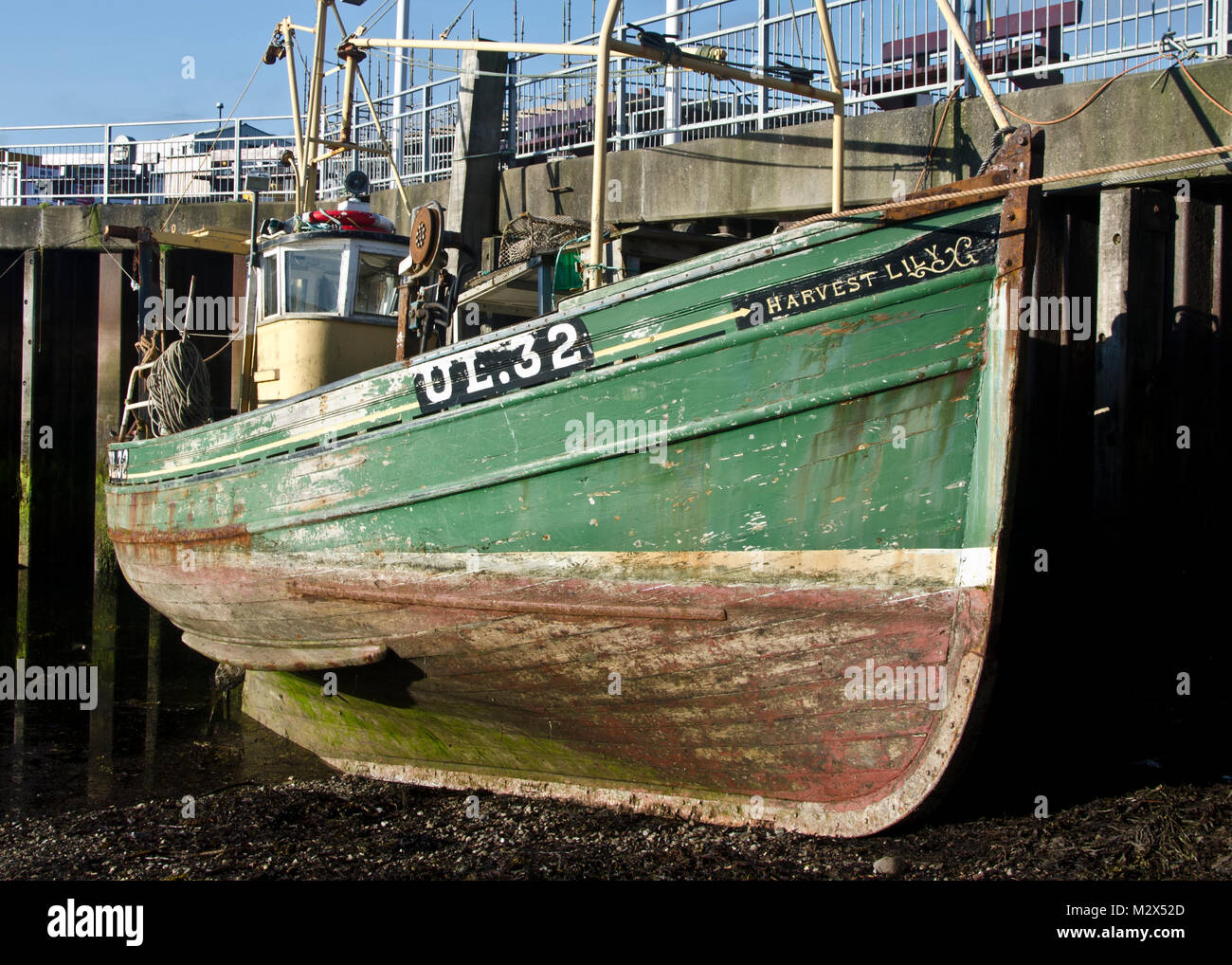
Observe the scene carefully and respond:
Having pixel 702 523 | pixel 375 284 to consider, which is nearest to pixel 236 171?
pixel 375 284

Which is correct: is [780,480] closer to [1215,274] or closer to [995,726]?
[995,726]

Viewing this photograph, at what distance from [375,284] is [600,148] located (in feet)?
11.8

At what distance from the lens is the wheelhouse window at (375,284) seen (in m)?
8.37

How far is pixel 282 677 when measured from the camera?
7.79m

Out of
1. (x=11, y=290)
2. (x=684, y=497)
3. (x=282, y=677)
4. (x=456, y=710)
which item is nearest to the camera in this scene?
(x=684, y=497)

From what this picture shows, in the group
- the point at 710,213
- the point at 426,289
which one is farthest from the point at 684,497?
the point at 710,213

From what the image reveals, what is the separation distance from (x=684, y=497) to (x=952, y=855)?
2.14 metres
